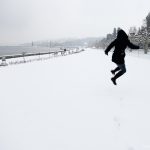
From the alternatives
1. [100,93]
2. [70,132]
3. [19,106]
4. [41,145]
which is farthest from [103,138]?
[100,93]

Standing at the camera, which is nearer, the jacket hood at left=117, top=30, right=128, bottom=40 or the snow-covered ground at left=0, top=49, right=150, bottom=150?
the snow-covered ground at left=0, top=49, right=150, bottom=150

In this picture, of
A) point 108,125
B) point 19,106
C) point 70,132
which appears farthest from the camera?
point 19,106

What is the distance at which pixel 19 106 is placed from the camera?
6637 mm

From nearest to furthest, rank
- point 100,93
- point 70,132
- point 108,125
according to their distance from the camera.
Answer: point 70,132
point 108,125
point 100,93

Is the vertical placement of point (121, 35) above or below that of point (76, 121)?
above

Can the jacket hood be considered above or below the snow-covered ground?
above

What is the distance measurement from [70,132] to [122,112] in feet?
5.33

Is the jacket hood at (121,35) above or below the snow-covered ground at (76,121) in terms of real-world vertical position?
above

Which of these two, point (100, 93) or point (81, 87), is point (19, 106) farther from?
point (81, 87)

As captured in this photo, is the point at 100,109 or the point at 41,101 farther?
the point at 41,101

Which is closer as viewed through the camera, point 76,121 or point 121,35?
point 76,121

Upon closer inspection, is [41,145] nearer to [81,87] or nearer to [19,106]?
[19,106]

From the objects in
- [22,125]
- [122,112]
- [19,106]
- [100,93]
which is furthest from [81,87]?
[22,125]

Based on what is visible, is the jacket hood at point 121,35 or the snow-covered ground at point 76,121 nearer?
the snow-covered ground at point 76,121
